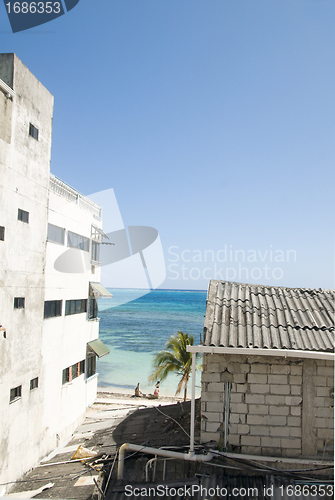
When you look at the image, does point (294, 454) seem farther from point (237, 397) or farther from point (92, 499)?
point (92, 499)

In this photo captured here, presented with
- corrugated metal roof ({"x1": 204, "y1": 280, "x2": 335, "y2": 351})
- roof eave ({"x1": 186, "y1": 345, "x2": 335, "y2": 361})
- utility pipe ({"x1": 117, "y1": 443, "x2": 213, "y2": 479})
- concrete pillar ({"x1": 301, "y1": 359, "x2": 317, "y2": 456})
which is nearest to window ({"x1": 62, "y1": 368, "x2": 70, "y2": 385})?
utility pipe ({"x1": 117, "y1": 443, "x2": 213, "y2": 479})

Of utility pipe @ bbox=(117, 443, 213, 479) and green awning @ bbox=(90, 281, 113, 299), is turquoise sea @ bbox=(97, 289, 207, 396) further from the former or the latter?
utility pipe @ bbox=(117, 443, 213, 479)

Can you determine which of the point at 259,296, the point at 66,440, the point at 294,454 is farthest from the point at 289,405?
the point at 66,440

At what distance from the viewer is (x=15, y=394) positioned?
1304cm

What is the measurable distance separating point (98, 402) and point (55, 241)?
15488 mm

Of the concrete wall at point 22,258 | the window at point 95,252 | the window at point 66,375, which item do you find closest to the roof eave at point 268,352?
the concrete wall at point 22,258

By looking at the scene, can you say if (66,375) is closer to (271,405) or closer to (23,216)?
(23,216)

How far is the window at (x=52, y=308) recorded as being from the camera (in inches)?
607

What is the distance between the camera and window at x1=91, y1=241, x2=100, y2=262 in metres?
21.1

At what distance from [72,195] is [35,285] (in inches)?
229

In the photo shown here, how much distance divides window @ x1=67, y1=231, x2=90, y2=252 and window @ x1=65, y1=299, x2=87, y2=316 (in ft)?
9.17

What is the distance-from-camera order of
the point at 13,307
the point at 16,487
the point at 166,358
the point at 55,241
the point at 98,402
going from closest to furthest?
the point at 16,487 < the point at 13,307 < the point at 55,241 < the point at 166,358 < the point at 98,402

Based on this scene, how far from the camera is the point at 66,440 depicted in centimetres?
1695

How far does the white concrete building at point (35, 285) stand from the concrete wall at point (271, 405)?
7.58 meters
